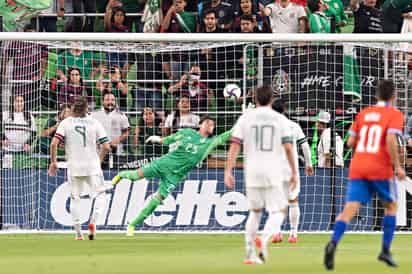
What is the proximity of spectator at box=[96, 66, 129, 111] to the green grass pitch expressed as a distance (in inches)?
110

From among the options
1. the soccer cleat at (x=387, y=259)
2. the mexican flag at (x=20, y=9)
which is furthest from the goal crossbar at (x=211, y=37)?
the soccer cleat at (x=387, y=259)

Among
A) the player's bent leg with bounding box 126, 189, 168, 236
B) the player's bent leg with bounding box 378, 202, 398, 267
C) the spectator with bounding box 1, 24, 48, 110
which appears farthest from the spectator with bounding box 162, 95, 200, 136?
the player's bent leg with bounding box 378, 202, 398, 267

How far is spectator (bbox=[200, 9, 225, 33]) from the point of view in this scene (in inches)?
1008

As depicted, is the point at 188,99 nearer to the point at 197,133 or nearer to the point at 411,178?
the point at 197,133

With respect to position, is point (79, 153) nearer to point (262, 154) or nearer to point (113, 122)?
point (113, 122)

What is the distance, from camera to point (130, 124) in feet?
79.9

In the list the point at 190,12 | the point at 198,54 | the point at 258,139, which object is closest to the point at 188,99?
the point at 198,54

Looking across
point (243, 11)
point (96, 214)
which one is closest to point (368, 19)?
point (243, 11)

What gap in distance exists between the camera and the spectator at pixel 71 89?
24.4 meters

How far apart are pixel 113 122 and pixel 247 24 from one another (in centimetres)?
345

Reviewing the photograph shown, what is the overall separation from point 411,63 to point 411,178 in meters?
2.20

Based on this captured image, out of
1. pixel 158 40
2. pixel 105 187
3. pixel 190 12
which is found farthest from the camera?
pixel 190 12

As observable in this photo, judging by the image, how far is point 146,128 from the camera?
24391 millimetres

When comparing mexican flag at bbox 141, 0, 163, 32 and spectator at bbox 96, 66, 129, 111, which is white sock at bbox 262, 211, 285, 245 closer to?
spectator at bbox 96, 66, 129, 111
